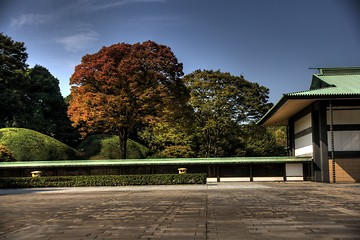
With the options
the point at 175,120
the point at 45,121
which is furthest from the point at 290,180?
the point at 45,121

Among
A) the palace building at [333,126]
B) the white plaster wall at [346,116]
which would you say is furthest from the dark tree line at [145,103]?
the white plaster wall at [346,116]

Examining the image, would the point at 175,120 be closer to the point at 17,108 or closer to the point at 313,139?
the point at 313,139

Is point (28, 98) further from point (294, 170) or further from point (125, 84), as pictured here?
point (294, 170)

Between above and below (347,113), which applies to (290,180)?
below

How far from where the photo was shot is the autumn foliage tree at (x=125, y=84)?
3316 cm

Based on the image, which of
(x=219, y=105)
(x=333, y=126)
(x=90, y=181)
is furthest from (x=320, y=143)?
(x=90, y=181)

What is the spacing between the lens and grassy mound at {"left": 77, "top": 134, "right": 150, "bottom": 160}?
40.9 meters

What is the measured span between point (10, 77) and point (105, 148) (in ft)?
54.1

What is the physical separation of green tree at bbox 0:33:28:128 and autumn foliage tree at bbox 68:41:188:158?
1525cm

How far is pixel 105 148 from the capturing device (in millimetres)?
41406

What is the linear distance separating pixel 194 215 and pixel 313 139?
2268 centimetres

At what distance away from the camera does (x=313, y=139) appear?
29734mm

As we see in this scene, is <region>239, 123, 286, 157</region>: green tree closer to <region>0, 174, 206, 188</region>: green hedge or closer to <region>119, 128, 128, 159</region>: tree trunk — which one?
<region>119, 128, 128, 159</region>: tree trunk

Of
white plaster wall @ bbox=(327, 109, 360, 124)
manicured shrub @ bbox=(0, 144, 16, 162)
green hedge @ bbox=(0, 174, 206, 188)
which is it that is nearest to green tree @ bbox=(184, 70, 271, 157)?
green hedge @ bbox=(0, 174, 206, 188)
